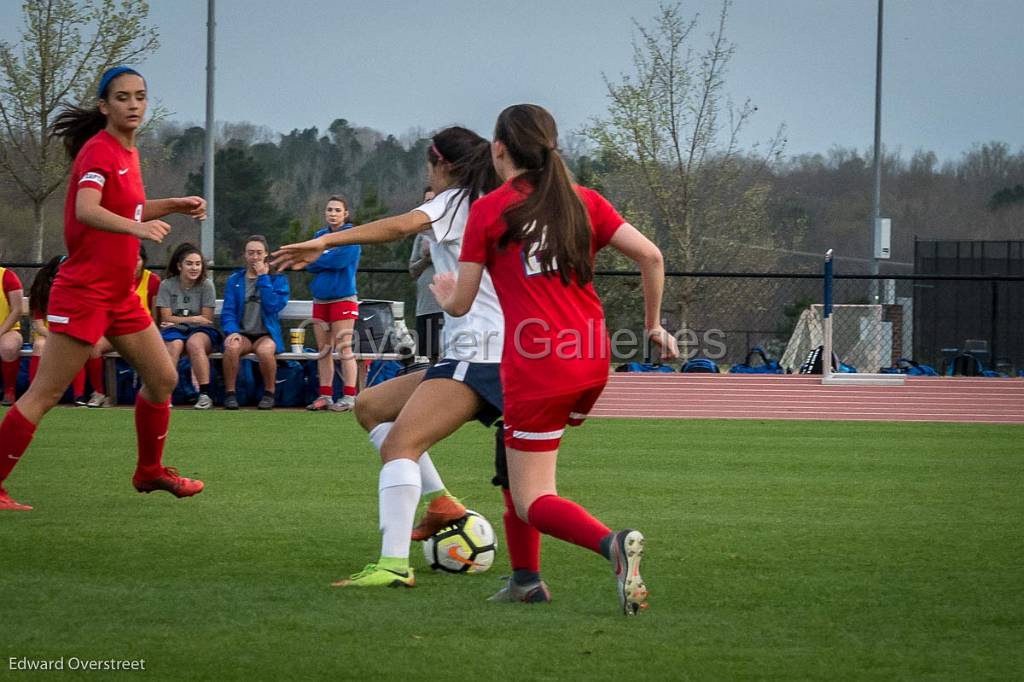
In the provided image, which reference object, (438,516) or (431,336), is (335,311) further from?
(438,516)

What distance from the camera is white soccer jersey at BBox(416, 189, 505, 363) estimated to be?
4992 millimetres

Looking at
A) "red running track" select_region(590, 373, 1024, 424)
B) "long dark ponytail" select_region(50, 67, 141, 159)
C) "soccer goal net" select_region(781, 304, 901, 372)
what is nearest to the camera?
"long dark ponytail" select_region(50, 67, 141, 159)

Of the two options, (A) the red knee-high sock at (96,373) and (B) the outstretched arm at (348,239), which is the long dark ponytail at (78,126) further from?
(A) the red knee-high sock at (96,373)

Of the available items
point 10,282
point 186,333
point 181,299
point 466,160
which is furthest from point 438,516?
point 181,299

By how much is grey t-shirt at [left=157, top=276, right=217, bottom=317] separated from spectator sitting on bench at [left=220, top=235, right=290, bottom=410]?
34cm

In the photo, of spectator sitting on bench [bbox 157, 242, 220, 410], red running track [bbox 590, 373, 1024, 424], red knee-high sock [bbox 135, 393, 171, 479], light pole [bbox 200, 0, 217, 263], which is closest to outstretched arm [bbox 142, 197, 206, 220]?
red knee-high sock [bbox 135, 393, 171, 479]

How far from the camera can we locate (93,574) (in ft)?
16.8

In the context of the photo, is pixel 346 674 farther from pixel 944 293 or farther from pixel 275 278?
pixel 944 293

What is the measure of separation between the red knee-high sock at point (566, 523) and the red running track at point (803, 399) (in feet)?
36.1

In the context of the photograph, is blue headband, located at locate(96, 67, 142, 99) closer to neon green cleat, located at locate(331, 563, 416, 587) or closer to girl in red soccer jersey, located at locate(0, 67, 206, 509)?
girl in red soccer jersey, located at locate(0, 67, 206, 509)

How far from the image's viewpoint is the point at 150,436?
681cm

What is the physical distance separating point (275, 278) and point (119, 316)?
833 centimetres

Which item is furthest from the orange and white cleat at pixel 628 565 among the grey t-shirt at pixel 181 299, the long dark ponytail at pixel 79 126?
the grey t-shirt at pixel 181 299

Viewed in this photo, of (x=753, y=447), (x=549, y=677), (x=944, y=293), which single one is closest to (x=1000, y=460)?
(x=753, y=447)
